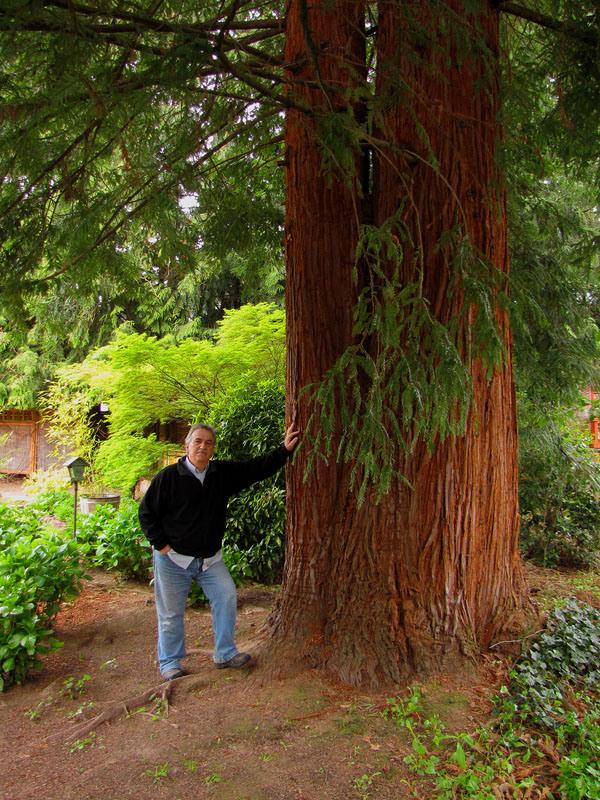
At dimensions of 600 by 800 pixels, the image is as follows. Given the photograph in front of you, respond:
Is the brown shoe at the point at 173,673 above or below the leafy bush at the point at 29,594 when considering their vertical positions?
below

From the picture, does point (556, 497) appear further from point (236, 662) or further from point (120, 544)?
point (120, 544)

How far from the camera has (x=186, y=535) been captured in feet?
13.0

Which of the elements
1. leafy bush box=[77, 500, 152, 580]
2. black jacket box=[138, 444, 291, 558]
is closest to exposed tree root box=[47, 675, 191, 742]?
black jacket box=[138, 444, 291, 558]

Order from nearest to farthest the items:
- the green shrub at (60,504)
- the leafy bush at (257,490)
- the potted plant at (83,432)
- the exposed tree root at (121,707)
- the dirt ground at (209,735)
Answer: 1. the dirt ground at (209,735)
2. the exposed tree root at (121,707)
3. the leafy bush at (257,490)
4. the green shrub at (60,504)
5. the potted plant at (83,432)

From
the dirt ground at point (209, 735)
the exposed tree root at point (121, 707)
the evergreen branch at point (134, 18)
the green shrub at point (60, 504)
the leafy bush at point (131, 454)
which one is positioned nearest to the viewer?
the evergreen branch at point (134, 18)

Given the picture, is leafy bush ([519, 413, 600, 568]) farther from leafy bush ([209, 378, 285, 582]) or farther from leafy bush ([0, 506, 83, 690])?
leafy bush ([0, 506, 83, 690])

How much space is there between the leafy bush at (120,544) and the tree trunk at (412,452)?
2761 mm

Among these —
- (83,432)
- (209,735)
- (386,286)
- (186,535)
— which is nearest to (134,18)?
(386,286)

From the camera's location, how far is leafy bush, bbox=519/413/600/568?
20.6 feet

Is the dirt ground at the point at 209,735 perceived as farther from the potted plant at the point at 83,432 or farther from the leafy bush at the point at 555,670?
the potted plant at the point at 83,432

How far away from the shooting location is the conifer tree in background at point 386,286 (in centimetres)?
313

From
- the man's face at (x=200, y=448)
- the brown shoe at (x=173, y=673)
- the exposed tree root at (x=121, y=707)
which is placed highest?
the man's face at (x=200, y=448)

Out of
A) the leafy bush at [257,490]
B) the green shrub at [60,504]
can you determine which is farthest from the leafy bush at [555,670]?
the green shrub at [60,504]

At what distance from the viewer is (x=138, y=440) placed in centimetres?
930
